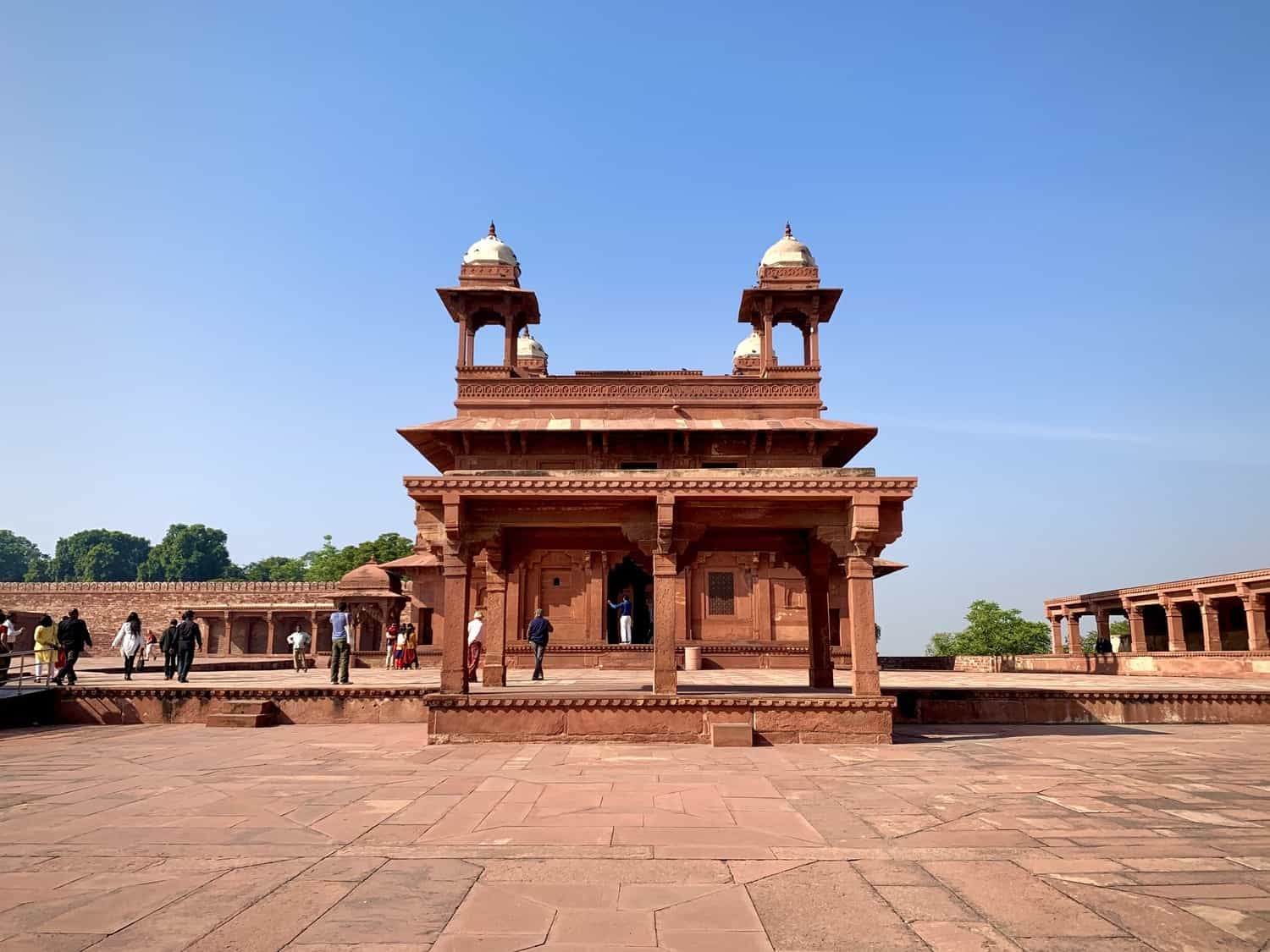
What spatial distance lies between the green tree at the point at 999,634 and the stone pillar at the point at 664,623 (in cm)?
5510

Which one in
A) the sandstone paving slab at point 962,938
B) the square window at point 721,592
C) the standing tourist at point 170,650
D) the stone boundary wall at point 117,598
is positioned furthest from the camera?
the stone boundary wall at point 117,598

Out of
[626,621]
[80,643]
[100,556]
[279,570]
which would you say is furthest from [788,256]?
[100,556]

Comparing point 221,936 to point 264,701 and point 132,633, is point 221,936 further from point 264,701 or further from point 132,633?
point 132,633

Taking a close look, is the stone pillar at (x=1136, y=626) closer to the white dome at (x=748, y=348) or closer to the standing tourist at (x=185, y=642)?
the white dome at (x=748, y=348)

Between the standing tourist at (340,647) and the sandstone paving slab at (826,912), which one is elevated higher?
the standing tourist at (340,647)

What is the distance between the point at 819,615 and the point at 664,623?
12.3 feet

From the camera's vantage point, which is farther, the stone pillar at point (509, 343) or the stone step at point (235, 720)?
the stone pillar at point (509, 343)

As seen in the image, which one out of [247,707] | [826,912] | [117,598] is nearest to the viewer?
[826,912]

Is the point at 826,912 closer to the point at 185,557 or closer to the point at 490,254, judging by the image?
the point at 490,254

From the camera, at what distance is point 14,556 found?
112000 millimetres

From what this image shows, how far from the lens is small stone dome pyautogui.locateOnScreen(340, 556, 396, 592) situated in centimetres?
3222

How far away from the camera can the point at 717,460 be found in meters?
24.9

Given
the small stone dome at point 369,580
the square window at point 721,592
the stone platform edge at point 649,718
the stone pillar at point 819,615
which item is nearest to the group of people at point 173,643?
the stone platform edge at point 649,718

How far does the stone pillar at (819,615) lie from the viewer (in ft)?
41.9
